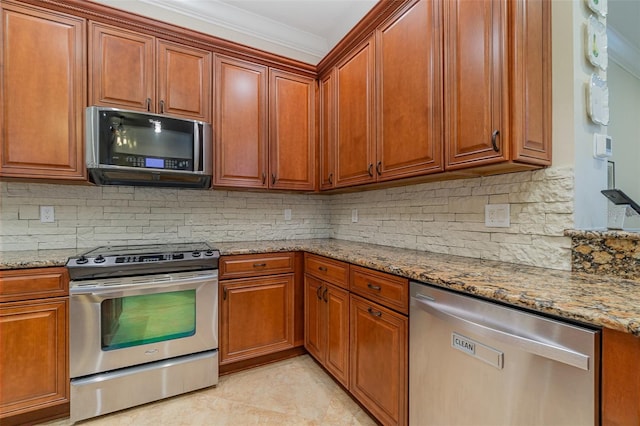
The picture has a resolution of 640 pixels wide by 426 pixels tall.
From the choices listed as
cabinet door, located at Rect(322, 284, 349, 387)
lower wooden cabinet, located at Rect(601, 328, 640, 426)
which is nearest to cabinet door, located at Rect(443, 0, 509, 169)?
lower wooden cabinet, located at Rect(601, 328, 640, 426)

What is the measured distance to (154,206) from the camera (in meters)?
2.43

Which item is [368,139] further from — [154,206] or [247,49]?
[154,206]

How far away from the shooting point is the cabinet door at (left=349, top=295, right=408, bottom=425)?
1.43 metres

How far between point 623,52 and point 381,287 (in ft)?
9.32

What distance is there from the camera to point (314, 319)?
2256 mm

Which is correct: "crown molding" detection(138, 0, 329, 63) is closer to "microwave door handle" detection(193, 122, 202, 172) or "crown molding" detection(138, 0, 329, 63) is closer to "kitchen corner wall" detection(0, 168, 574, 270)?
"microwave door handle" detection(193, 122, 202, 172)

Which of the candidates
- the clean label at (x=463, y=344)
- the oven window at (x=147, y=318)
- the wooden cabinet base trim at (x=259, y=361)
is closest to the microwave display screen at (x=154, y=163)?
the oven window at (x=147, y=318)

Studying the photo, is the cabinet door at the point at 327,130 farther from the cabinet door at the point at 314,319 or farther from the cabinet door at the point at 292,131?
the cabinet door at the point at 314,319

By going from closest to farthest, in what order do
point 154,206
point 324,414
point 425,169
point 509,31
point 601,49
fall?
point 509,31 → point 601,49 → point 425,169 → point 324,414 → point 154,206

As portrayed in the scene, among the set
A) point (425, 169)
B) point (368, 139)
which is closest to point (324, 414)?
point (425, 169)

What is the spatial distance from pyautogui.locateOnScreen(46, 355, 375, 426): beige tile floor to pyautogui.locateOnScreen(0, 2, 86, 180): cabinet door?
1.56 meters

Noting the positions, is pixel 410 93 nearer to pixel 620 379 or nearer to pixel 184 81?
pixel 620 379

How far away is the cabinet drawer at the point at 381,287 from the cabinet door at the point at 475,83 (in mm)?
662

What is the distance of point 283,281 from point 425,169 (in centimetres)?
139
